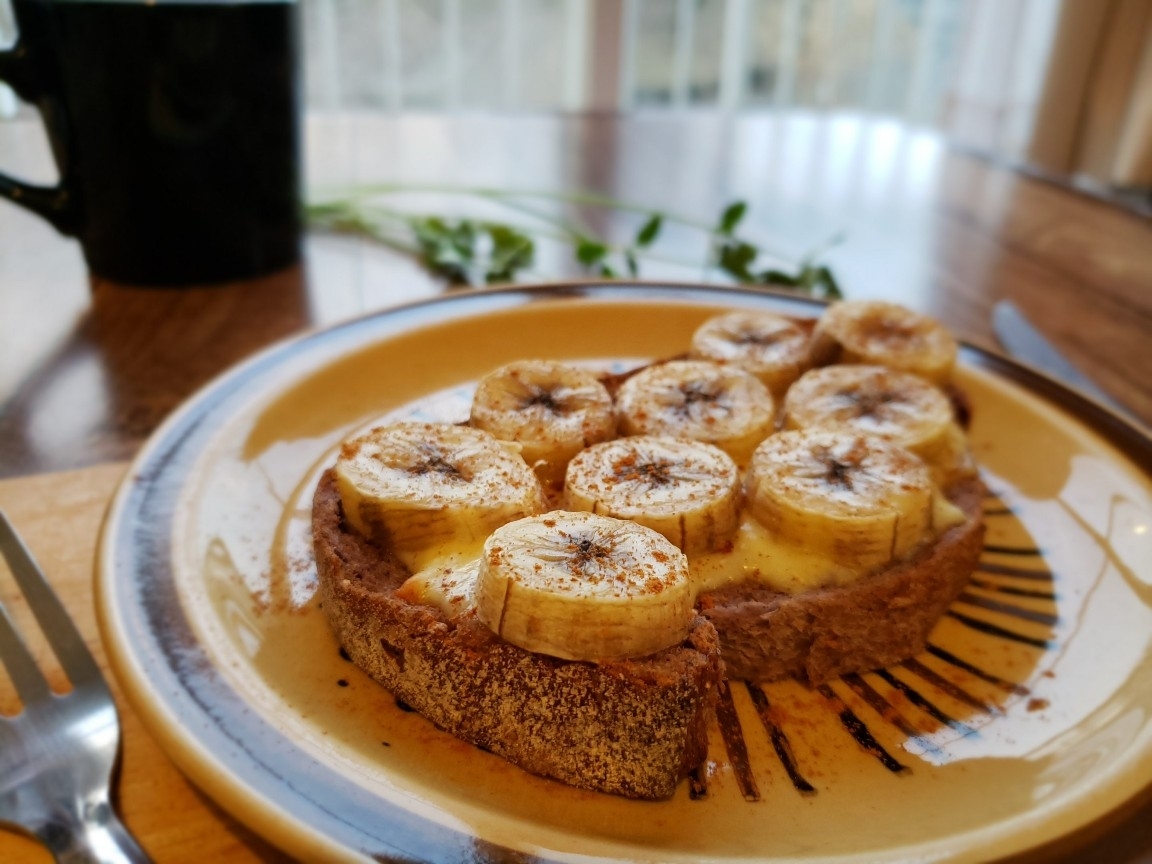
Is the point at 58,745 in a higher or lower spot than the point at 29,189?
lower

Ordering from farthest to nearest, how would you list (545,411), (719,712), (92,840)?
(545,411), (719,712), (92,840)

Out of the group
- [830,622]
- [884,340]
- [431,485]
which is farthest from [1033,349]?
[431,485]

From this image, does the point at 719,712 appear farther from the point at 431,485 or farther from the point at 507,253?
the point at 507,253

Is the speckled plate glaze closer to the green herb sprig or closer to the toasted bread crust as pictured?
the toasted bread crust

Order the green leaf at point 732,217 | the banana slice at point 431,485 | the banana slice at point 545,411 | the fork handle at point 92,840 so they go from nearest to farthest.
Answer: the fork handle at point 92,840
the banana slice at point 431,485
the banana slice at point 545,411
the green leaf at point 732,217

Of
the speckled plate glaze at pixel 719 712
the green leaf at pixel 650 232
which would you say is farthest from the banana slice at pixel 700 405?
the green leaf at pixel 650 232

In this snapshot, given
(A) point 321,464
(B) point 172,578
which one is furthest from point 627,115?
(B) point 172,578

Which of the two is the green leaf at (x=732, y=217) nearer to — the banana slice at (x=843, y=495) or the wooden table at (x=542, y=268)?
the wooden table at (x=542, y=268)
